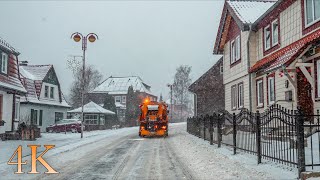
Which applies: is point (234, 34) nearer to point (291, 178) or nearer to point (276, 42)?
point (276, 42)

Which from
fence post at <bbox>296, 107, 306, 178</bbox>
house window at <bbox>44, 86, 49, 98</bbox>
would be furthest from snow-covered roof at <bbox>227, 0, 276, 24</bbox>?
house window at <bbox>44, 86, 49, 98</bbox>

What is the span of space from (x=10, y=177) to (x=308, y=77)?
35.8 feet

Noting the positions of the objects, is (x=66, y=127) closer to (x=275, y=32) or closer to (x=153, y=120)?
(x=153, y=120)

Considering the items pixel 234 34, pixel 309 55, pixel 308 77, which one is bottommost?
pixel 308 77

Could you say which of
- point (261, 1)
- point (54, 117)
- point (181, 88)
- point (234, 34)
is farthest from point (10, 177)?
point (181, 88)

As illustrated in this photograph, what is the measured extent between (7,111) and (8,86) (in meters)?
2.40

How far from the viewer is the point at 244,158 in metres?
10.4

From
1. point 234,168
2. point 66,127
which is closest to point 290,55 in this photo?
point 234,168

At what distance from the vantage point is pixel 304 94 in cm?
1445

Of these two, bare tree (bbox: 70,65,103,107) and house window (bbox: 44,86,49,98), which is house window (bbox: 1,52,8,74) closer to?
house window (bbox: 44,86,49,98)

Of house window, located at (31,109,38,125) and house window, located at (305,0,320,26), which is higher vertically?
house window, located at (305,0,320,26)

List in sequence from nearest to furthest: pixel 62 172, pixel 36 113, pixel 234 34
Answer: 1. pixel 62 172
2. pixel 234 34
3. pixel 36 113

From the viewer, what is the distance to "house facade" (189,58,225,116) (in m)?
35.3

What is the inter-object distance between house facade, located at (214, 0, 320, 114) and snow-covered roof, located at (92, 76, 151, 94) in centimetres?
5673
